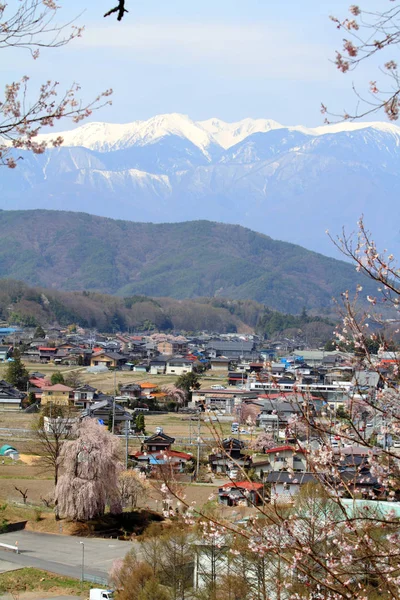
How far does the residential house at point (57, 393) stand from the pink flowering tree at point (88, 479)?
14.7m

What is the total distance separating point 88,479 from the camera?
1608 cm

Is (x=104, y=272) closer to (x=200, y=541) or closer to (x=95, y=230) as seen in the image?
(x=95, y=230)

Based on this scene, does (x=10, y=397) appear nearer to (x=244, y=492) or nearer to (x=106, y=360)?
(x=106, y=360)

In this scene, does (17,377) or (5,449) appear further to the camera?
(17,377)

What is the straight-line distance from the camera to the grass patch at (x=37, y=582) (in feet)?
38.6

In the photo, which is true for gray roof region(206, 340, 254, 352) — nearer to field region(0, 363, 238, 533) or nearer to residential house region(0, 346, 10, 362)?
residential house region(0, 346, 10, 362)

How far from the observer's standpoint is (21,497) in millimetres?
18016

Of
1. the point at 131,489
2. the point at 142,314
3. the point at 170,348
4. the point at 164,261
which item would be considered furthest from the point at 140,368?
the point at 164,261

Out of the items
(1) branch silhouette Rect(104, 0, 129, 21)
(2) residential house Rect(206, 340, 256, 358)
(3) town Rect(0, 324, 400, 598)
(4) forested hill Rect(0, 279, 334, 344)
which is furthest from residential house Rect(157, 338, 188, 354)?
(1) branch silhouette Rect(104, 0, 129, 21)

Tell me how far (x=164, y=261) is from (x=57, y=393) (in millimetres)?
97993

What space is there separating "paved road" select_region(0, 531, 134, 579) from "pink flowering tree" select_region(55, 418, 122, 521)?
2.29 feet

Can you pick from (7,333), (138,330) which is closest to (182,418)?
(7,333)

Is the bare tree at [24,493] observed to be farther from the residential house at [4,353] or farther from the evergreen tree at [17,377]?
the residential house at [4,353]

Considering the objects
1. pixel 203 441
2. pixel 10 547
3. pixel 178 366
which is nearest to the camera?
pixel 203 441
